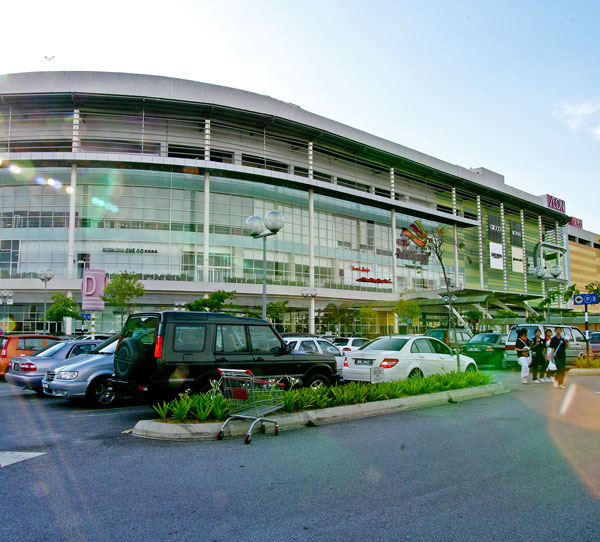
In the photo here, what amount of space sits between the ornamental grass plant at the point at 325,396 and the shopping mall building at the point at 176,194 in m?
30.1

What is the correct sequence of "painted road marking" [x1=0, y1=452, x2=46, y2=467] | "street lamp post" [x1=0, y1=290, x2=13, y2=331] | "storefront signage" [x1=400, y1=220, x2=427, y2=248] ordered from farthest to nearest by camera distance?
"storefront signage" [x1=400, y1=220, x2=427, y2=248]
"street lamp post" [x1=0, y1=290, x2=13, y2=331]
"painted road marking" [x1=0, y1=452, x2=46, y2=467]

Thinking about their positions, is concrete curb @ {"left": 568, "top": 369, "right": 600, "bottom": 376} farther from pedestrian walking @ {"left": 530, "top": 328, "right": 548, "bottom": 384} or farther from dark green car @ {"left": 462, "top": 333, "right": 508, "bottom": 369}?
pedestrian walking @ {"left": 530, "top": 328, "right": 548, "bottom": 384}

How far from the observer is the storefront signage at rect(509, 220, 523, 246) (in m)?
82.6

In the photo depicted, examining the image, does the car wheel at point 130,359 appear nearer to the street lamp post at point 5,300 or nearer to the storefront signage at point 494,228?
the street lamp post at point 5,300

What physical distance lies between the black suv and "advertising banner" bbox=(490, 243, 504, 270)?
2797 inches

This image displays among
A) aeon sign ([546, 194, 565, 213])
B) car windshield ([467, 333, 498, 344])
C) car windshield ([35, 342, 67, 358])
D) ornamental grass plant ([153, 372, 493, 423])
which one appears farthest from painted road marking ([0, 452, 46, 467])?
aeon sign ([546, 194, 565, 213])

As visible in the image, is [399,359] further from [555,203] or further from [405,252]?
[555,203]

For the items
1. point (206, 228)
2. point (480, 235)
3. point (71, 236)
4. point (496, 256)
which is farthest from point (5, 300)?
point (496, 256)

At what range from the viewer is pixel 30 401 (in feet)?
41.9

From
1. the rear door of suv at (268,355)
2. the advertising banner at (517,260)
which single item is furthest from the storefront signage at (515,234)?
the rear door of suv at (268,355)

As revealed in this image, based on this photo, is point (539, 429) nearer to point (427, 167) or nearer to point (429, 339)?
point (429, 339)

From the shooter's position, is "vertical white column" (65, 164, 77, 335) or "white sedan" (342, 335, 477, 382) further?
"vertical white column" (65, 164, 77, 335)

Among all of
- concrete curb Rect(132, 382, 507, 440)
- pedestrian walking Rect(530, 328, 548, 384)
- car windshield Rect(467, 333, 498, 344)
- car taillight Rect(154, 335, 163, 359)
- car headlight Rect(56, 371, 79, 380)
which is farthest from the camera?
car windshield Rect(467, 333, 498, 344)

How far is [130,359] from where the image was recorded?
9.58m
